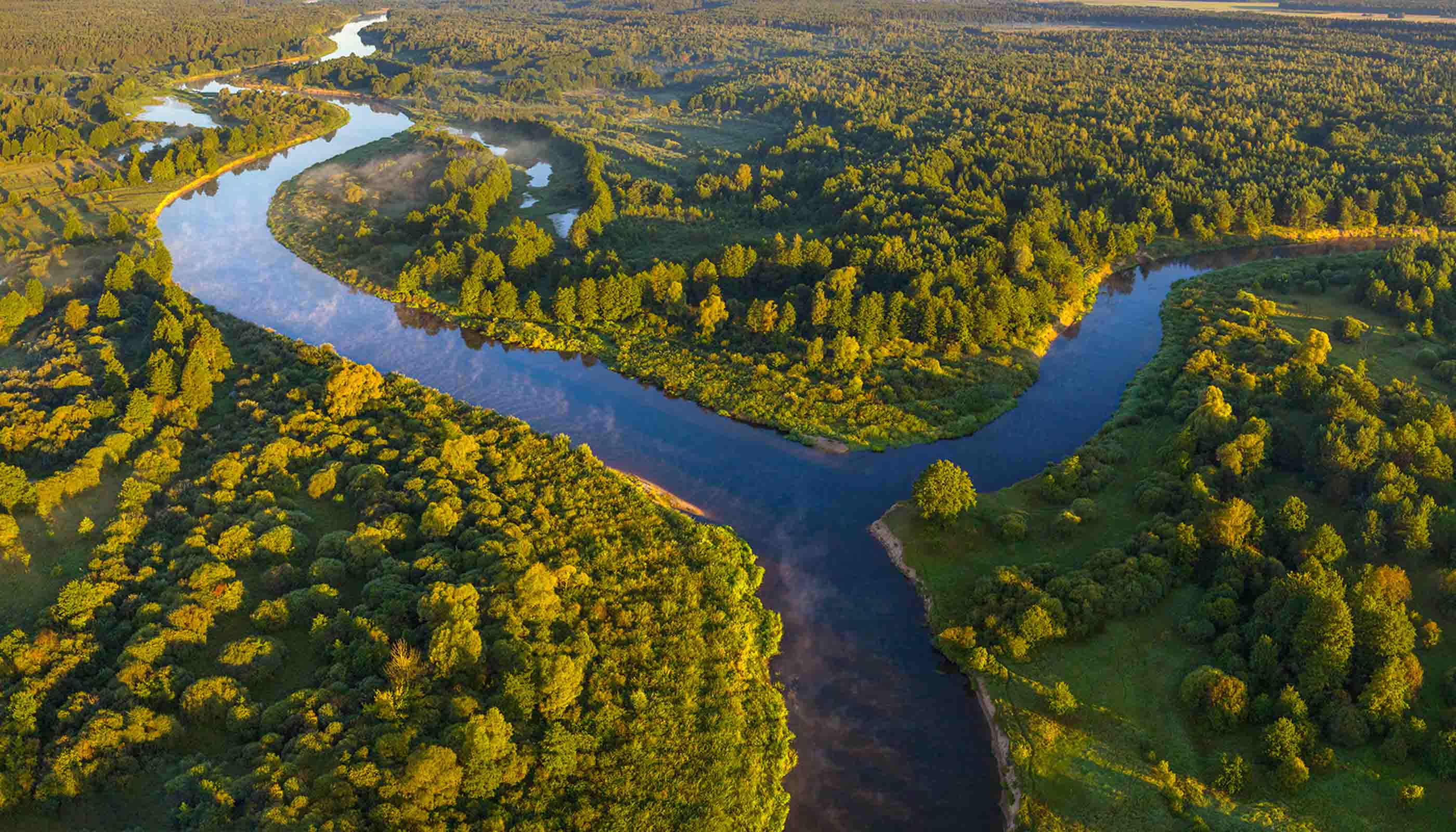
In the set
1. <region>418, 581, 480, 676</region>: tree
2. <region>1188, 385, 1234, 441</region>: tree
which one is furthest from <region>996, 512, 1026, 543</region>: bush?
<region>418, 581, 480, 676</region>: tree

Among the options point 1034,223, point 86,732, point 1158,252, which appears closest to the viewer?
point 86,732

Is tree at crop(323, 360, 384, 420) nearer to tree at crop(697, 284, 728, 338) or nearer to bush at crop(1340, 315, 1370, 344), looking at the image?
tree at crop(697, 284, 728, 338)

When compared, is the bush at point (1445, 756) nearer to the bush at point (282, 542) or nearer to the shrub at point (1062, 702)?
the shrub at point (1062, 702)

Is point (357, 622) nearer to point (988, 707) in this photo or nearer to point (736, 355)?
point (988, 707)

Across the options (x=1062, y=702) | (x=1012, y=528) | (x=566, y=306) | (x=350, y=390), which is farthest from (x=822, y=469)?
(x=350, y=390)

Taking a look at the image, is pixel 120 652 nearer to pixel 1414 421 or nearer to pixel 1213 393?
pixel 1213 393

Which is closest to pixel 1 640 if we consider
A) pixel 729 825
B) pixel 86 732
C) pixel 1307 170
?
pixel 86 732
